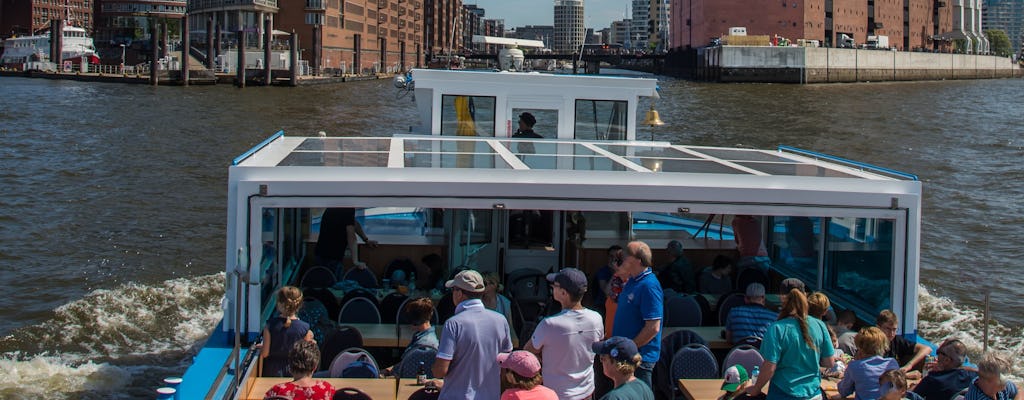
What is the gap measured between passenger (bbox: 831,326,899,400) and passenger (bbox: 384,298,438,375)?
2.40 meters

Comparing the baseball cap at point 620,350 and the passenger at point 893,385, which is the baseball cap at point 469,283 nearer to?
the baseball cap at point 620,350

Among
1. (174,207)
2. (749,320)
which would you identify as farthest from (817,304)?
(174,207)

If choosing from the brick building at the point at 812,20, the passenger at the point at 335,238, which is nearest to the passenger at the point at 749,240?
the passenger at the point at 335,238

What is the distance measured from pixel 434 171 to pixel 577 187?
0.97 m

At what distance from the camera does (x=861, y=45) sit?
117 meters

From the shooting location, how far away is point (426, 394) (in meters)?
5.82

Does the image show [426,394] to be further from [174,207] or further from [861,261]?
[174,207]

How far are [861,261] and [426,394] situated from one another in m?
3.86

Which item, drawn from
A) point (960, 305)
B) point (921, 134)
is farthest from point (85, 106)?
point (960, 305)

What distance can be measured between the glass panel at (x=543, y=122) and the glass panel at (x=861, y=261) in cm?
422

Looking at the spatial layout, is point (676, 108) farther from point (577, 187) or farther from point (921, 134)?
point (577, 187)

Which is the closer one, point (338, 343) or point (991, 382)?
point (991, 382)

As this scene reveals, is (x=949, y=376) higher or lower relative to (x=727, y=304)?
lower

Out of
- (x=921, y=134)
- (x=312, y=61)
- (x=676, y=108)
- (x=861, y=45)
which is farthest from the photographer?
(x=861, y=45)
